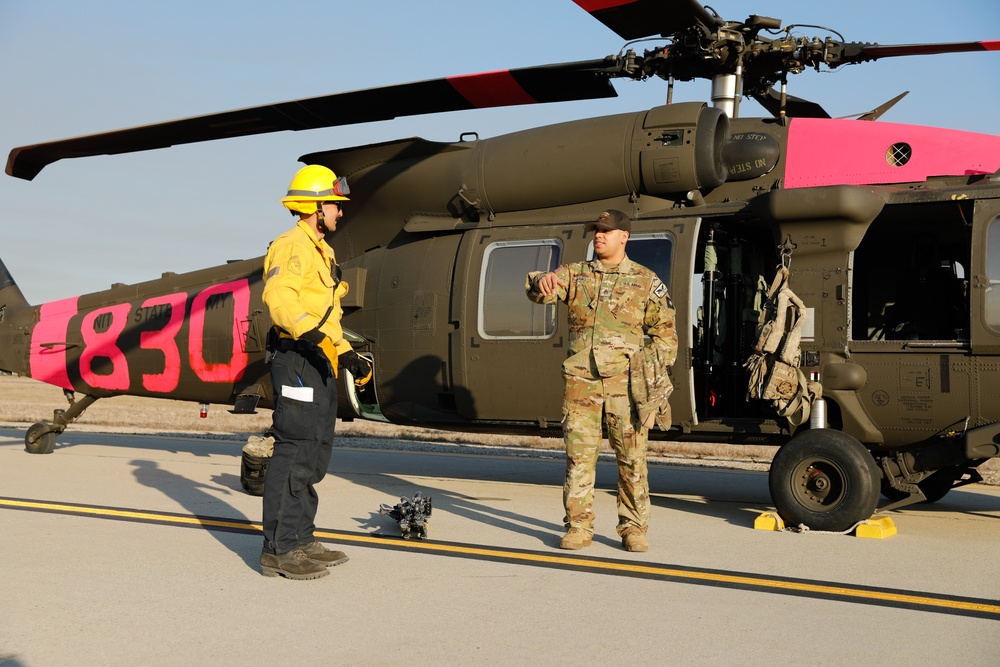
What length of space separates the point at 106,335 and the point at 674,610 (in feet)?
28.1

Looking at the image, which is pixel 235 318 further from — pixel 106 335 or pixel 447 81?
pixel 447 81

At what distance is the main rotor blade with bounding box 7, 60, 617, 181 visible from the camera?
766 cm

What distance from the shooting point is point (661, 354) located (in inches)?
232

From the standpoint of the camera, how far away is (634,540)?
223 inches

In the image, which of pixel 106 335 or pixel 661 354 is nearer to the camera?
pixel 661 354

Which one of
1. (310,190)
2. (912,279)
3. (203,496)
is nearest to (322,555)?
(310,190)

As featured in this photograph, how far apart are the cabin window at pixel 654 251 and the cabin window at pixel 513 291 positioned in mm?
513

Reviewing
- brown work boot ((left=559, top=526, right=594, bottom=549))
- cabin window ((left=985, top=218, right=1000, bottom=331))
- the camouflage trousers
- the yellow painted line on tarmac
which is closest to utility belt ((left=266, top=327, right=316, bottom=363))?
the yellow painted line on tarmac

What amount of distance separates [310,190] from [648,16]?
293 cm

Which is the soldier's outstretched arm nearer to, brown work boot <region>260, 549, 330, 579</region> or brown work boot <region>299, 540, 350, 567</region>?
brown work boot <region>299, 540, 350, 567</region>

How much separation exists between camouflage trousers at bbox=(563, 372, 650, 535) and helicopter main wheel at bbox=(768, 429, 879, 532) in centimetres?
150

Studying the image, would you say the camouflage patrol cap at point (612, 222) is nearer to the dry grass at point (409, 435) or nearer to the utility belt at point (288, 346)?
the utility belt at point (288, 346)

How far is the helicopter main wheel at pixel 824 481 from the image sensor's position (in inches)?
259

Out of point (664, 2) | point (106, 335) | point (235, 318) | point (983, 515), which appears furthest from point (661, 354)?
point (106, 335)
